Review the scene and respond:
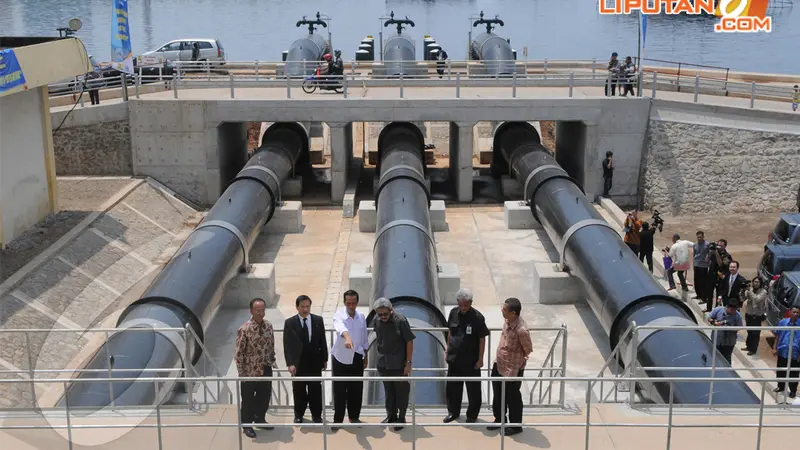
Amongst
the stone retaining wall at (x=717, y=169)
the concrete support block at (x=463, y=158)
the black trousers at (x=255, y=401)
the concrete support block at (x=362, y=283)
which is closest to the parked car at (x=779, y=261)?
the concrete support block at (x=362, y=283)

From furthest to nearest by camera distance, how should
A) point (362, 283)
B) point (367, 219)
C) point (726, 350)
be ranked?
point (367, 219), point (362, 283), point (726, 350)

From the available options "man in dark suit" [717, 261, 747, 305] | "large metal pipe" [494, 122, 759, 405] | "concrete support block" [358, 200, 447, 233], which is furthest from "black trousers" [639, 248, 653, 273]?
"concrete support block" [358, 200, 447, 233]

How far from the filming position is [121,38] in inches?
1053

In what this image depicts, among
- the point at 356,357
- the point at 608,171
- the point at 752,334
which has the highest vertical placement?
the point at 356,357

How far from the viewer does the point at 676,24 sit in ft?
398

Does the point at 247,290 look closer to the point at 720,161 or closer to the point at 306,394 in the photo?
the point at 306,394

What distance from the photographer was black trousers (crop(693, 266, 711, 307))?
18094mm

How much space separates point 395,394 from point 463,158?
1864cm

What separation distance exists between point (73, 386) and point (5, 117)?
1006cm

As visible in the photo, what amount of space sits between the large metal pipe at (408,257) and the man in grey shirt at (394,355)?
1284 millimetres

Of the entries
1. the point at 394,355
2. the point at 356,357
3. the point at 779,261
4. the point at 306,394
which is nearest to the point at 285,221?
the point at 779,261

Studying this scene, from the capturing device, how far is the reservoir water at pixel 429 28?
9500 cm

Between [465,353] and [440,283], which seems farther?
[440,283]

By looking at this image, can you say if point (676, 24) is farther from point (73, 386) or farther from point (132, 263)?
point (73, 386)
